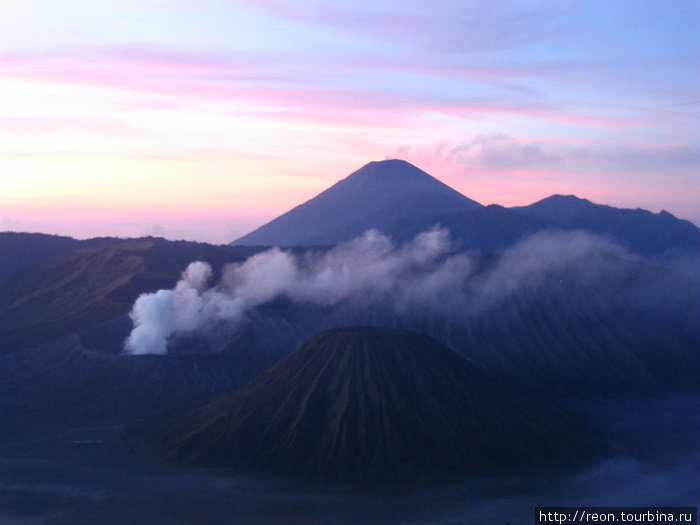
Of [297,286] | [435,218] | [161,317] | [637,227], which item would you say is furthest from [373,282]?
[637,227]

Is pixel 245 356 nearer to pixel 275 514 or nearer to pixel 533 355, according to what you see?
pixel 533 355

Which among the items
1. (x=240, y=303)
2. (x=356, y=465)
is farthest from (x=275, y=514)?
(x=240, y=303)

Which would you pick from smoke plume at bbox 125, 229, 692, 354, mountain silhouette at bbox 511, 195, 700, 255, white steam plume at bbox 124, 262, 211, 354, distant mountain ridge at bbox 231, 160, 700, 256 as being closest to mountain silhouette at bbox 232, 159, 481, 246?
distant mountain ridge at bbox 231, 160, 700, 256

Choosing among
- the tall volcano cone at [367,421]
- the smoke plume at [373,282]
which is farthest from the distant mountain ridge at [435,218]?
the tall volcano cone at [367,421]

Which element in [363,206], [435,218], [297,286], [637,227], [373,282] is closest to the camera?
[297,286]

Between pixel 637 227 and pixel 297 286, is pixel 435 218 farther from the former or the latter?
pixel 297 286
